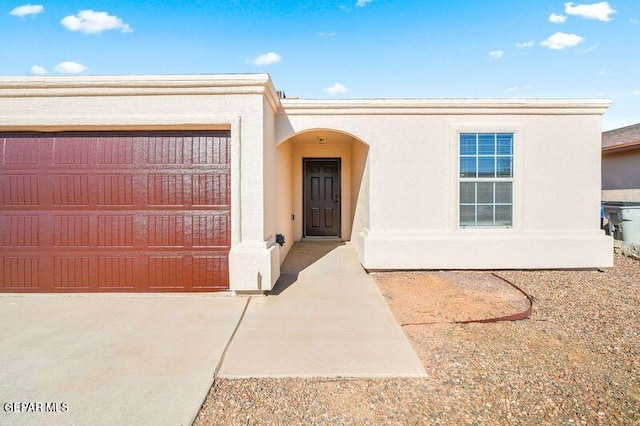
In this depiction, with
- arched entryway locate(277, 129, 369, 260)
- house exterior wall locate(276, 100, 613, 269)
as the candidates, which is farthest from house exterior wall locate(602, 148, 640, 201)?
arched entryway locate(277, 129, 369, 260)

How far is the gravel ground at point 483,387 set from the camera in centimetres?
210

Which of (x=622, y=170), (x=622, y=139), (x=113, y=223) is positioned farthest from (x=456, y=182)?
(x=622, y=139)

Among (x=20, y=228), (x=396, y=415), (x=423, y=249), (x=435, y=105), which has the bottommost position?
(x=396, y=415)

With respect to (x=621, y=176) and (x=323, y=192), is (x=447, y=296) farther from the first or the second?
(x=621, y=176)

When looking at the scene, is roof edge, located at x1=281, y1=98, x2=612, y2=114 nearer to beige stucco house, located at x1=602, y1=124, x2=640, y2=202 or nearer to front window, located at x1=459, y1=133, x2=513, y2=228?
front window, located at x1=459, y1=133, x2=513, y2=228

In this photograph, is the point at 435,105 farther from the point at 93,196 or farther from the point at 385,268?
the point at 93,196

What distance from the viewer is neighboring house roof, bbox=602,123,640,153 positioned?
9470mm

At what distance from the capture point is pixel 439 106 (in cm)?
547

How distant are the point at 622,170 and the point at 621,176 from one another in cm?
20

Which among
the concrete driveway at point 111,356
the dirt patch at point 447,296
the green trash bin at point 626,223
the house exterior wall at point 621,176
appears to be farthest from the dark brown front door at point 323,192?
the house exterior wall at point 621,176

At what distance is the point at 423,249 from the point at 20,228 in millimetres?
6536

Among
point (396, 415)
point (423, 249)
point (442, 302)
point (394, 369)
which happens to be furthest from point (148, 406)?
point (423, 249)

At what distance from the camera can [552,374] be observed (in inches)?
100

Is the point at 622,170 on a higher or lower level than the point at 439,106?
lower
